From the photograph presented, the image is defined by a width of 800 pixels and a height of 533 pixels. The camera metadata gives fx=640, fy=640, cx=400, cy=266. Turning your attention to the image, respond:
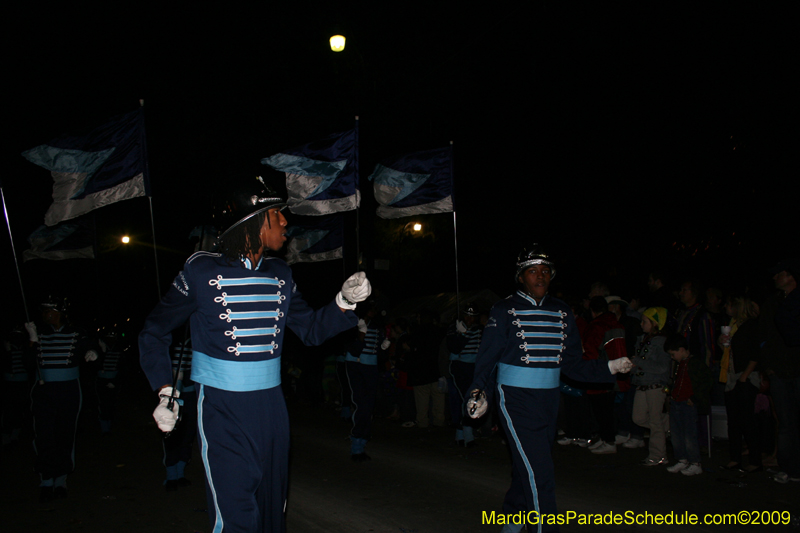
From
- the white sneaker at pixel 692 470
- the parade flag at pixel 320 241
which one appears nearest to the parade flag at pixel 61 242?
the parade flag at pixel 320 241

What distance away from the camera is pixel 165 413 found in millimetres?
3488

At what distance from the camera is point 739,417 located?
25.8 ft

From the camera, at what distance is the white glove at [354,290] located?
3.94 metres

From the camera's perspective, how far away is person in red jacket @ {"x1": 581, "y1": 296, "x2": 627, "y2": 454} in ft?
30.8

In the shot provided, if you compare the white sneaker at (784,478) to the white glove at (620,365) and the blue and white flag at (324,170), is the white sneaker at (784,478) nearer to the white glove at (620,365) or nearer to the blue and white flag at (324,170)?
the white glove at (620,365)

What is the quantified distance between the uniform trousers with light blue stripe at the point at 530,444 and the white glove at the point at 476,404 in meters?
0.21

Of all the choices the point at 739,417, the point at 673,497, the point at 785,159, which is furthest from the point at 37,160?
the point at 785,159

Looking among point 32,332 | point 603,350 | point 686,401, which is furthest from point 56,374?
point 686,401

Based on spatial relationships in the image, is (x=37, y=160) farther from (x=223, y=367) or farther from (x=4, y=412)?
(x=223, y=367)

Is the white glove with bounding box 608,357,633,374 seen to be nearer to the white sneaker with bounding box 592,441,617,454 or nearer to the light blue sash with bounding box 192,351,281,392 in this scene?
the light blue sash with bounding box 192,351,281,392

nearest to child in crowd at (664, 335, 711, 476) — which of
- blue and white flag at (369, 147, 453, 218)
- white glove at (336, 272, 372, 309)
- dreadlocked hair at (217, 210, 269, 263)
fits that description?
blue and white flag at (369, 147, 453, 218)

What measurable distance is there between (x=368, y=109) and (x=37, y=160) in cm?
1144

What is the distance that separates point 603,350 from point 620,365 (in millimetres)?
4686

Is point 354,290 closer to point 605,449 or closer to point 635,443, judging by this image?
point 605,449
